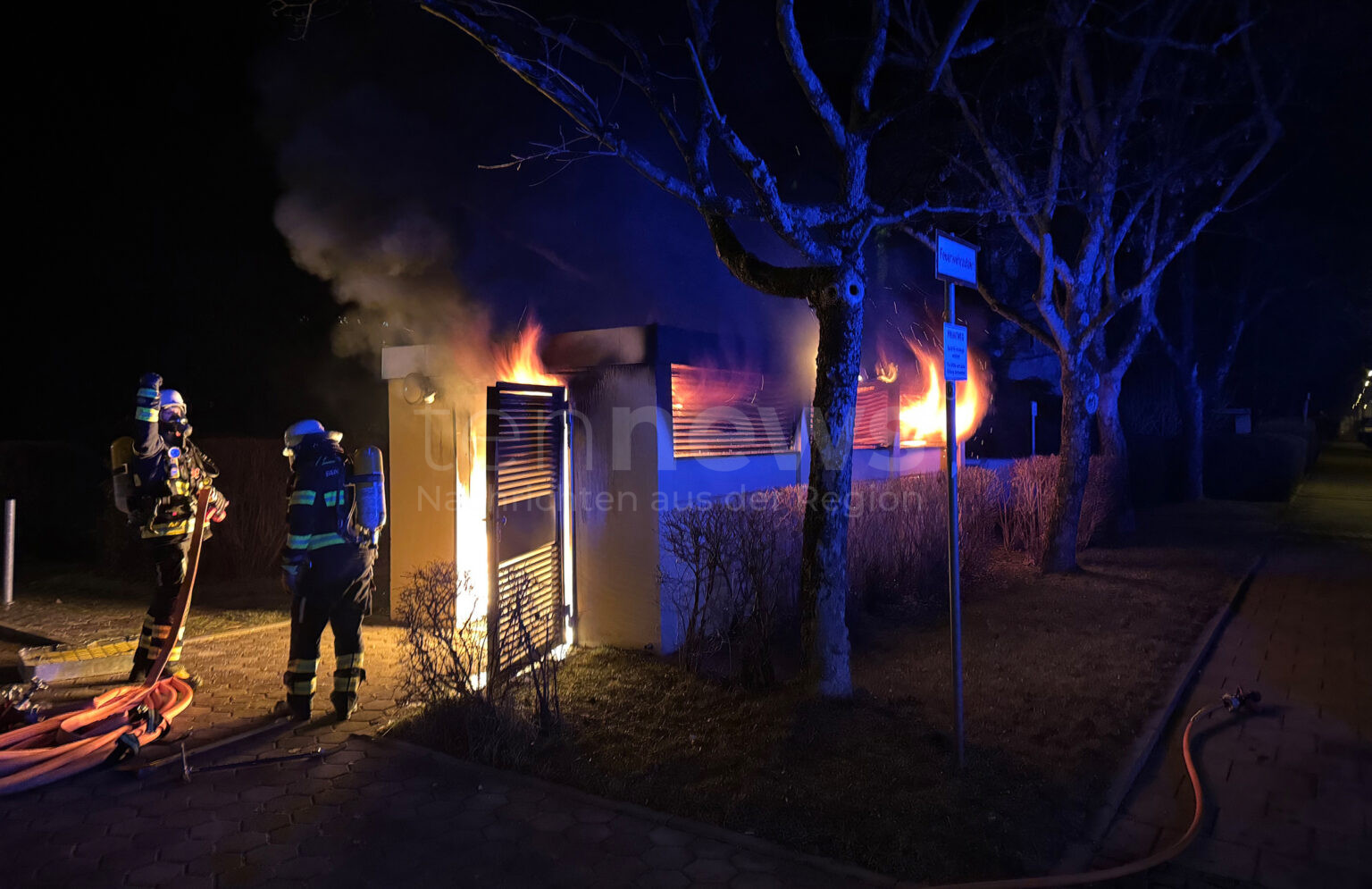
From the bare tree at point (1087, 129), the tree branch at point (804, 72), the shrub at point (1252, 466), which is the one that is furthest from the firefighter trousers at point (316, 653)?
the shrub at point (1252, 466)

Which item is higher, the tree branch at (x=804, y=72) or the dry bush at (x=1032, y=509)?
the tree branch at (x=804, y=72)

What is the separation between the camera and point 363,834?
3.60 meters

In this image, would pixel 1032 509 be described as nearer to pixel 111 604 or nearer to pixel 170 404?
pixel 170 404

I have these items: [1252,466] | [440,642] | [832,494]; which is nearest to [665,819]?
[440,642]

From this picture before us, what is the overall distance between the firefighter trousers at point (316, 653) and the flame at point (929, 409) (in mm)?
9581

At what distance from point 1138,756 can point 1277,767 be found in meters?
0.76

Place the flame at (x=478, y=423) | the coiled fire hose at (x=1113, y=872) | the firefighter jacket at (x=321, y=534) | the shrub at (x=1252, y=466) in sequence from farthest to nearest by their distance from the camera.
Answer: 1. the shrub at (x=1252, y=466)
2. the flame at (x=478, y=423)
3. the firefighter jacket at (x=321, y=534)
4. the coiled fire hose at (x=1113, y=872)

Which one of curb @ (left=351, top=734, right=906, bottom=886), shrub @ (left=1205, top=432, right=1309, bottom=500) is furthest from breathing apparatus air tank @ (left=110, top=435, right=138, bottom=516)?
shrub @ (left=1205, top=432, right=1309, bottom=500)

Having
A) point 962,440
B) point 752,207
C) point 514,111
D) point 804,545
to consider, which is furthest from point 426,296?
point 962,440

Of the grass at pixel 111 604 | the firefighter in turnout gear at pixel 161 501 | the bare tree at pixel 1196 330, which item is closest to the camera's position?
the firefighter in turnout gear at pixel 161 501

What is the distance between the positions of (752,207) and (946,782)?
11.9ft

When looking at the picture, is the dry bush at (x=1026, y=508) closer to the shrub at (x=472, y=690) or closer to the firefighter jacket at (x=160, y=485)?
the shrub at (x=472, y=690)

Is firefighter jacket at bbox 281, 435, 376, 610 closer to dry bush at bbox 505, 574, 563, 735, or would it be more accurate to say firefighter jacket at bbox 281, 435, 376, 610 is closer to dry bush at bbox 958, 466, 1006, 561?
dry bush at bbox 505, 574, 563, 735

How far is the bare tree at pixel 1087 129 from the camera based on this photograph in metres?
9.41
